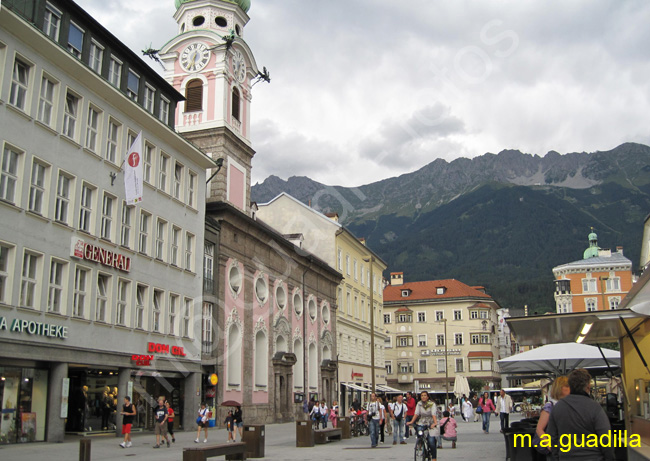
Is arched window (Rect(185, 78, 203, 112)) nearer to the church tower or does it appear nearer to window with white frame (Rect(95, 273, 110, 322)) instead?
the church tower

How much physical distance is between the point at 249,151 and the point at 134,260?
17985mm

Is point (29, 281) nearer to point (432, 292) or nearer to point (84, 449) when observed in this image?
point (84, 449)

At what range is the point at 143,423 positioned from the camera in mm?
30109

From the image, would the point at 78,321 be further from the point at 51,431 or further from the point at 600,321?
the point at 600,321

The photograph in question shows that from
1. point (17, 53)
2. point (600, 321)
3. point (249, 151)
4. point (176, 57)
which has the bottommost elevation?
point (600, 321)

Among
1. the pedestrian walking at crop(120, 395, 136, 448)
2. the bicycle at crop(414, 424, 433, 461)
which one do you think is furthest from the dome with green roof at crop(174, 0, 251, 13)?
the bicycle at crop(414, 424, 433, 461)

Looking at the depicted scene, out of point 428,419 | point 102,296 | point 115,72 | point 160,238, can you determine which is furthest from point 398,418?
point 115,72

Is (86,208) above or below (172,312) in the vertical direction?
above

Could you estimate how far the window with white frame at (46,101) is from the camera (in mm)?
24031

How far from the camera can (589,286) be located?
115812 mm

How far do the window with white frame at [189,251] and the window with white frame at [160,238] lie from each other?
2009 mm

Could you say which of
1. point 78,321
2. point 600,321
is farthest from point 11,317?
point 600,321

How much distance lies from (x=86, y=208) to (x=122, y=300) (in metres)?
4.39

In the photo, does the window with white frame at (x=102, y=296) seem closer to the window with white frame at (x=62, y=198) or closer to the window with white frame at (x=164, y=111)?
the window with white frame at (x=62, y=198)
